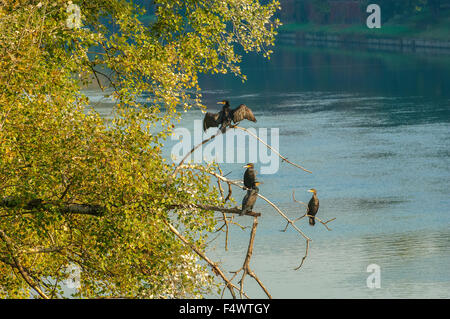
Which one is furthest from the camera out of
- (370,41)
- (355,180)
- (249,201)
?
(370,41)

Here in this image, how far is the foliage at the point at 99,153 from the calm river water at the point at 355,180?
6.60 ft

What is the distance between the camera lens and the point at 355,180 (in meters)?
48.8

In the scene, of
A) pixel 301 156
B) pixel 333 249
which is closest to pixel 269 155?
pixel 301 156

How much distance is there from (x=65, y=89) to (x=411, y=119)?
5401cm

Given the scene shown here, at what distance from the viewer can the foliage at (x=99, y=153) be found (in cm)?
1345

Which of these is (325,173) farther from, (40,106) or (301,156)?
(40,106)

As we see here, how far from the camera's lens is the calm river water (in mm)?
33969

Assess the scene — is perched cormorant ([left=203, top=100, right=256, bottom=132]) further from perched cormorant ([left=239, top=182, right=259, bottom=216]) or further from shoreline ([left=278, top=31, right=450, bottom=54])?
shoreline ([left=278, top=31, right=450, bottom=54])

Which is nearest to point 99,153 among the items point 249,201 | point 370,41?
point 249,201

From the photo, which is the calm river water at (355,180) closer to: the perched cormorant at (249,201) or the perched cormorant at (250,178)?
the perched cormorant at (250,178)

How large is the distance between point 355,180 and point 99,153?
36.7m
